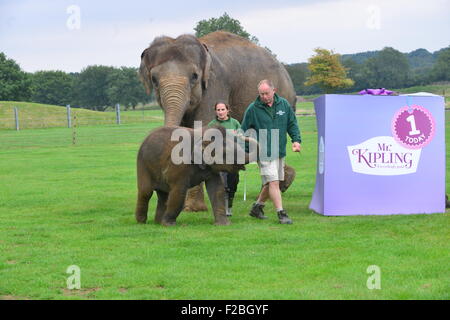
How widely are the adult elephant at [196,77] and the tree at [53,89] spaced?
113 m

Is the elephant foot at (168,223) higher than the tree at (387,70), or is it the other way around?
the tree at (387,70)

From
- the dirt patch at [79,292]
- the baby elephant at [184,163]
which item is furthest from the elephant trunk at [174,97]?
the dirt patch at [79,292]

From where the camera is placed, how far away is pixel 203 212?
12172 mm

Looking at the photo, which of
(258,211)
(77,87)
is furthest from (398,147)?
(77,87)

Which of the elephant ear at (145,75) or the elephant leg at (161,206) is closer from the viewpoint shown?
the elephant leg at (161,206)

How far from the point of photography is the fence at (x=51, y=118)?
5662 cm

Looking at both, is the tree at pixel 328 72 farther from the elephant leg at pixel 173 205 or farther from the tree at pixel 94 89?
the elephant leg at pixel 173 205

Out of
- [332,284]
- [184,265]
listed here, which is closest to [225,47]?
[184,265]

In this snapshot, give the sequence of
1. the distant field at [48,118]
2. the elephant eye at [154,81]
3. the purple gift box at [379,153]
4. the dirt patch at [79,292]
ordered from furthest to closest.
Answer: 1. the distant field at [48,118]
2. the elephant eye at [154,81]
3. the purple gift box at [379,153]
4. the dirt patch at [79,292]

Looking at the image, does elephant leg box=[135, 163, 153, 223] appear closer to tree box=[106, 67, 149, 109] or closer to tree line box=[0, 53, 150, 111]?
tree line box=[0, 53, 150, 111]

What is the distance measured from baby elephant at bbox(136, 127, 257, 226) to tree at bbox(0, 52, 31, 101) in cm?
8697

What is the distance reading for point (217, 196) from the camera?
33.9 feet

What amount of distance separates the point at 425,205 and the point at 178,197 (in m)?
3.78
